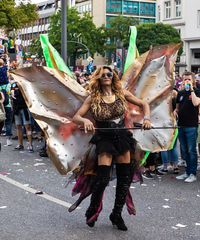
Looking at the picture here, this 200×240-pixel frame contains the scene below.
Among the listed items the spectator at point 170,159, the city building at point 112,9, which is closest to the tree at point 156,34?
the city building at point 112,9

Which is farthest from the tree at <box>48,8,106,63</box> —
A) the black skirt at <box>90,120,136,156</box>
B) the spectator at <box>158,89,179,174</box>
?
the black skirt at <box>90,120,136,156</box>

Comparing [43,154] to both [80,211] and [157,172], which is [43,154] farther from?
[80,211]

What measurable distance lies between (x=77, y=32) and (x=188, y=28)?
15.4 meters

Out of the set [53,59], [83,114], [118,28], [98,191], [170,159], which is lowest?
[170,159]

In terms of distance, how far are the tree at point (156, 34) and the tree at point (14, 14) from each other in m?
33.4

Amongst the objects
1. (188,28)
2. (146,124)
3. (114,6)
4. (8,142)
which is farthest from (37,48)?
(146,124)

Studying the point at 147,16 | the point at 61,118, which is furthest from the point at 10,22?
the point at 147,16

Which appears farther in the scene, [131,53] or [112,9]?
[112,9]

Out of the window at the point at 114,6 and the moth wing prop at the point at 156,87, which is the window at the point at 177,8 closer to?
the window at the point at 114,6

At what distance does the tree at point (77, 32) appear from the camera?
228ft

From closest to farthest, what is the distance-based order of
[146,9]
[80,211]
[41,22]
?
[80,211] < [146,9] < [41,22]

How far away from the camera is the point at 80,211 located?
6.71m

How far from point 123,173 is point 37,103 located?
47.4 inches

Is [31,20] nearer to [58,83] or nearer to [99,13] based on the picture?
[58,83]
